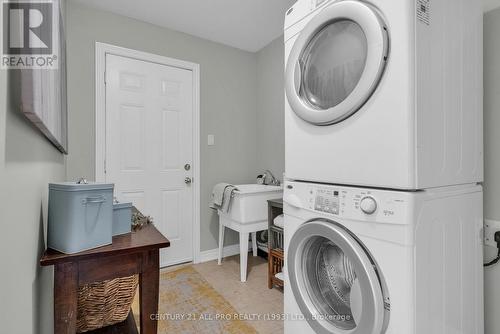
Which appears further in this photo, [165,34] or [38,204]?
[165,34]

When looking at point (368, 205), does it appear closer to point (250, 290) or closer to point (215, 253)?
point (250, 290)

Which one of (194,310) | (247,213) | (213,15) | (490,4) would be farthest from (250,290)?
(213,15)

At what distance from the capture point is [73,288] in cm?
83

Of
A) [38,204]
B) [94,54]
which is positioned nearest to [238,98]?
[94,54]

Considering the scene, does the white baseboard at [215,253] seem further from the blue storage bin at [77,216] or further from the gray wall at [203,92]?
the blue storage bin at [77,216]

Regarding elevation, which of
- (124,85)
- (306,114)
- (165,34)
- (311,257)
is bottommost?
(311,257)

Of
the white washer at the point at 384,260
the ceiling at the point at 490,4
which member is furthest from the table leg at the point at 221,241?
the ceiling at the point at 490,4

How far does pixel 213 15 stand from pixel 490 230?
248cm

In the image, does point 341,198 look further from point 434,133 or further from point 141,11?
point 141,11

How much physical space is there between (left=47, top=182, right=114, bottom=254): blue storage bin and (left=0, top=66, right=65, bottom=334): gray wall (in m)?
0.07

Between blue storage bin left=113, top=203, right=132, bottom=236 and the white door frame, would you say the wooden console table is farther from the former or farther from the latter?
the white door frame

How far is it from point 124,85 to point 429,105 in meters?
2.36

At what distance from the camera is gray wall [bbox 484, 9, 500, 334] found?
120 cm

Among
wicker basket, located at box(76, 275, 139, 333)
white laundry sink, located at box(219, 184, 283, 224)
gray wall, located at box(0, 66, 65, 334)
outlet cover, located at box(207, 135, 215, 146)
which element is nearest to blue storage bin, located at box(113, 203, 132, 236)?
gray wall, located at box(0, 66, 65, 334)
